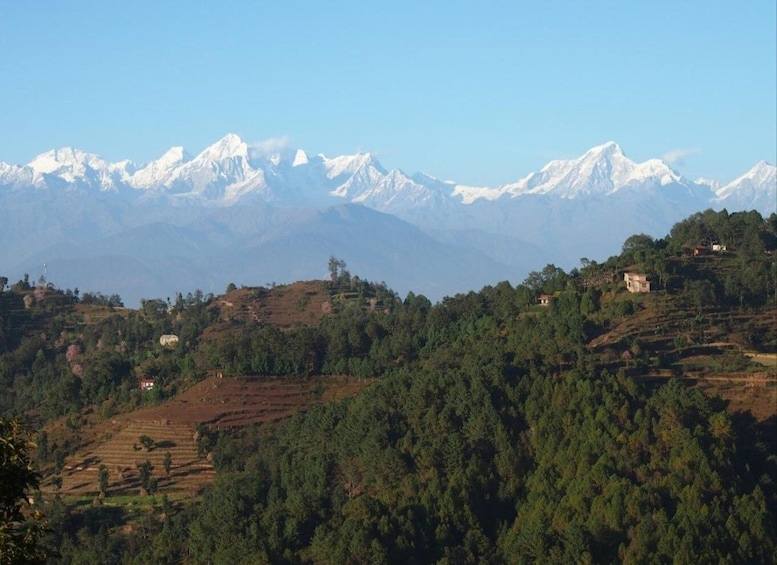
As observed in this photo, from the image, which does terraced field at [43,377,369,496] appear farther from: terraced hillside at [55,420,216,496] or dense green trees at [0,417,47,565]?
dense green trees at [0,417,47,565]

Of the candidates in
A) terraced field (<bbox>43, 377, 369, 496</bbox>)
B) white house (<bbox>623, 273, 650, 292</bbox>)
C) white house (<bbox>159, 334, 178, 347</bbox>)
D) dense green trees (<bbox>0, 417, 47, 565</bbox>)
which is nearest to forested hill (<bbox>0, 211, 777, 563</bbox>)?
white house (<bbox>623, 273, 650, 292</bbox>)

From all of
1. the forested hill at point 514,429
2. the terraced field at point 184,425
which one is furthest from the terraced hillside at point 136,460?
the forested hill at point 514,429

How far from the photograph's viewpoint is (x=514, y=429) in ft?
125

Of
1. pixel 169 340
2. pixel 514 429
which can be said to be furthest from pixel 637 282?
pixel 169 340

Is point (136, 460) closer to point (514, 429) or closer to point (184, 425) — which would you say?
point (184, 425)

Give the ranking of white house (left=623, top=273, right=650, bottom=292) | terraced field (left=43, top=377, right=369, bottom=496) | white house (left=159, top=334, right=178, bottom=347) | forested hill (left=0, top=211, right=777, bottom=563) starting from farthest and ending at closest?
1. white house (left=159, top=334, right=178, bottom=347)
2. white house (left=623, top=273, right=650, bottom=292)
3. terraced field (left=43, top=377, right=369, bottom=496)
4. forested hill (left=0, top=211, right=777, bottom=563)

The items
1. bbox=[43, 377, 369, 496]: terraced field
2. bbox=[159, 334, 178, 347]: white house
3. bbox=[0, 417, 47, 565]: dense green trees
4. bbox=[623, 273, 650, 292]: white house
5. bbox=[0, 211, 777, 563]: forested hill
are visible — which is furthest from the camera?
bbox=[159, 334, 178, 347]: white house

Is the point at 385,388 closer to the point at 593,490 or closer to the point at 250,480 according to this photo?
the point at 250,480

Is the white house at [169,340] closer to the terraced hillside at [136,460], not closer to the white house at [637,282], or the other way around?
the terraced hillside at [136,460]

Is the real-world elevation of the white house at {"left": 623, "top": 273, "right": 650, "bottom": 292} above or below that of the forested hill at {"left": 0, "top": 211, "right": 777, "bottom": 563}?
above

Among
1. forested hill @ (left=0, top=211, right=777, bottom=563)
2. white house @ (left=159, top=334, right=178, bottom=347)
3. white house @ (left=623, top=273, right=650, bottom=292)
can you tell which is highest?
white house @ (left=159, top=334, right=178, bottom=347)

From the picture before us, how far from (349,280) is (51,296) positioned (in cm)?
1962

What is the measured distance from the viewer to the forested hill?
32000 millimetres

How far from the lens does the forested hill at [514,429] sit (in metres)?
32.0
